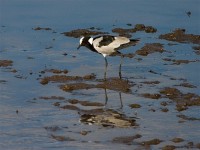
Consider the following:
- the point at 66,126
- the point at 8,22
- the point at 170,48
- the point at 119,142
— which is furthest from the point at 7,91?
the point at 8,22

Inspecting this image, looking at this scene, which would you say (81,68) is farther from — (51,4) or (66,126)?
(51,4)

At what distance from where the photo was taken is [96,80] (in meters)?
17.9

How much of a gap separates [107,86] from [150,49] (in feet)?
12.9

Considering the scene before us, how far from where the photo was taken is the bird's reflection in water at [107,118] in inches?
582

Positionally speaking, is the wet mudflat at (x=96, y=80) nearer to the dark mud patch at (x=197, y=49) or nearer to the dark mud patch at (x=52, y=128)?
the dark mud patch at (x=52, y=128)

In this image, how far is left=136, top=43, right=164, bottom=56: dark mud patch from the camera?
810 inches

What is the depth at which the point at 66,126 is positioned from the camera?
14.5m

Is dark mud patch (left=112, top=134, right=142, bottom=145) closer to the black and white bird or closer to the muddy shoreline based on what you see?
the muddy shoreline

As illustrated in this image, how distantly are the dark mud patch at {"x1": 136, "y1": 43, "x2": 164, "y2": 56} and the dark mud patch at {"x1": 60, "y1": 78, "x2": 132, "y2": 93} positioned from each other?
289cm

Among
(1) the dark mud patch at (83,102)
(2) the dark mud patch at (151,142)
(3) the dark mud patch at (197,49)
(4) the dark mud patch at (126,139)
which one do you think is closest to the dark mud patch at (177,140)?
(2) the dark mud patch at (151,142)

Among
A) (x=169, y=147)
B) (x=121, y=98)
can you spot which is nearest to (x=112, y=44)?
(x=121, y=98)

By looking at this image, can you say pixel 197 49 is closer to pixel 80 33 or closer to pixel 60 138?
pixel 80 33

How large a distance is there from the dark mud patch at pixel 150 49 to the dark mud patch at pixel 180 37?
88 cm

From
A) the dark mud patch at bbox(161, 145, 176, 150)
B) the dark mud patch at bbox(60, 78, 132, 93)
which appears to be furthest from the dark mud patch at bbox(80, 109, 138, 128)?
the dark mud patch at bbox(60, 78, 132, 93)
